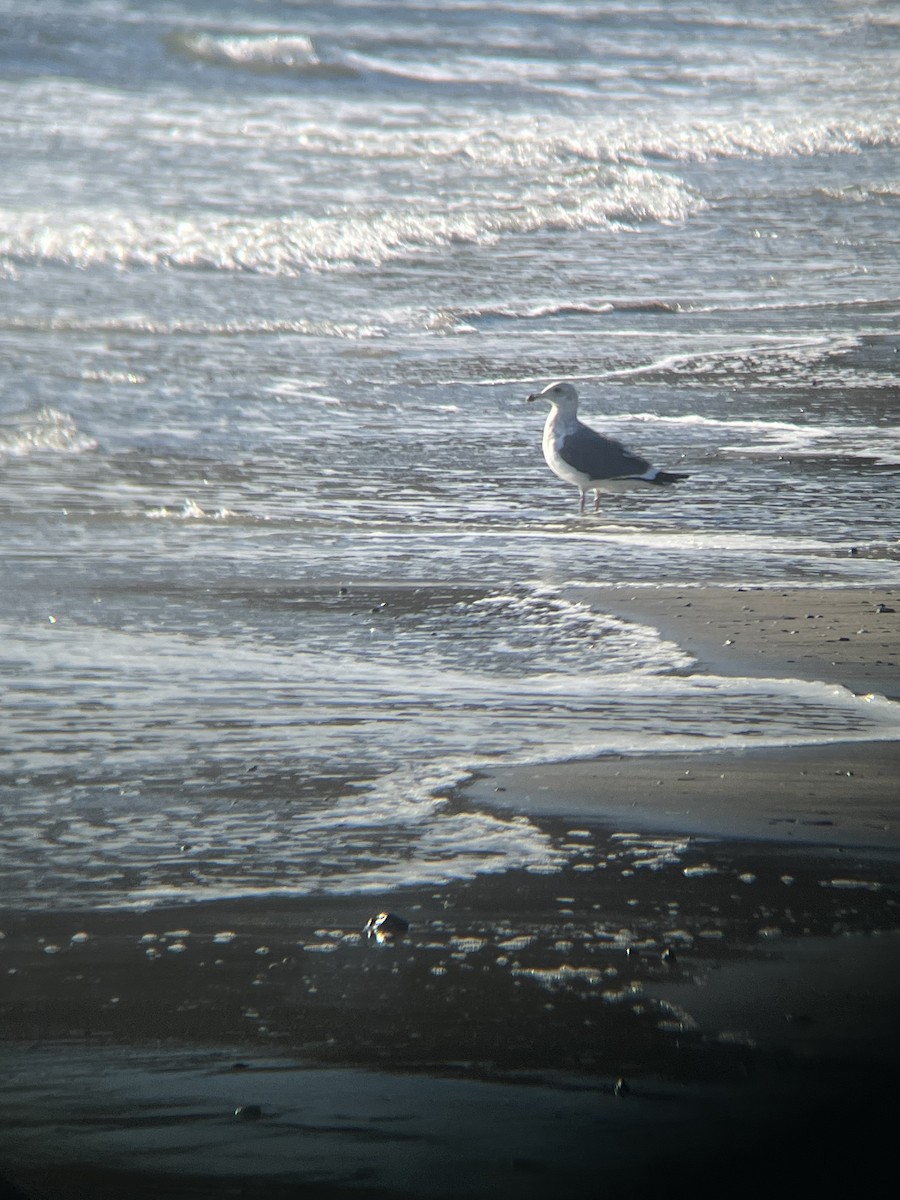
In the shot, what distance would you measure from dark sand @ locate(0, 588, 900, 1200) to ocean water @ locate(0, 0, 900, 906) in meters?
0.20

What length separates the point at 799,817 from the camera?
311 cm

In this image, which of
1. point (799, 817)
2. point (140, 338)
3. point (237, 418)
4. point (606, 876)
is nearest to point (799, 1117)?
point (606, 876)

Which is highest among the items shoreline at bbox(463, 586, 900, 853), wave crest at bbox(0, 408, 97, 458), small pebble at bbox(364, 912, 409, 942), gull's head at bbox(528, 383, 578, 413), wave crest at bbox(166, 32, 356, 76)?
wave crest at bbox(166, 32, 356, 76)

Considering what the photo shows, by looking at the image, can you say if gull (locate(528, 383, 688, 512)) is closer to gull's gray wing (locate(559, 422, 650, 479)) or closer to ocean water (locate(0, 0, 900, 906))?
gull's gray wing (locate(559, 422, 650, 479))

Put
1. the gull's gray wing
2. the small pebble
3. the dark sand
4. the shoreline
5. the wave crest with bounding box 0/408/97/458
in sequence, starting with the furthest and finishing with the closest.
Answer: the wave crest with bounding box 0/408/97/458, the gull's gray wing, the shoreline, the small pebble, the dark sand

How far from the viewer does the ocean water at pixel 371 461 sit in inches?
131

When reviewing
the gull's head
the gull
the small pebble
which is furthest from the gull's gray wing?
the small pebble

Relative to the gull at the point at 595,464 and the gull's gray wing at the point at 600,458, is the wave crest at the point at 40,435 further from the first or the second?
the gull's gray wing at the point at 600,458

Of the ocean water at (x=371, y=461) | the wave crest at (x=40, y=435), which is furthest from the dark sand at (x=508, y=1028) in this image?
the wave crest at (x=40, y=435)

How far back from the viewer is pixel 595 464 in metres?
6.39

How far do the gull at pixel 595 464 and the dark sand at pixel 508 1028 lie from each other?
3.34m

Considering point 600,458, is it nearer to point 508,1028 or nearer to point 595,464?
point 595,464

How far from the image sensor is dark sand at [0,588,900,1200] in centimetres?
196

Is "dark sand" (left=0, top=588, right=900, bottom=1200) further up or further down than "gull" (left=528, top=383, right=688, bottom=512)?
further up
